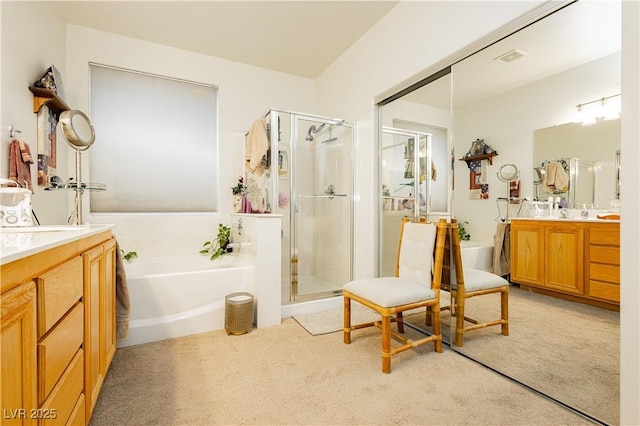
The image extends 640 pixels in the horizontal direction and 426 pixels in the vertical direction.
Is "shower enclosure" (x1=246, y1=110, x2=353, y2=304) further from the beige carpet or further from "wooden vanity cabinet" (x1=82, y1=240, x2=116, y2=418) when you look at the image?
"wooden vanity cabinet" (x1=82, y1=240, x2=116, y2=418)

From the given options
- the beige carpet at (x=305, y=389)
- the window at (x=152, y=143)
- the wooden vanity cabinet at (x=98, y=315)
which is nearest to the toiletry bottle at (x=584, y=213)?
the beige carpet at (x=305, y=389)

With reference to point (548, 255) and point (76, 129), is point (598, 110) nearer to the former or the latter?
point (548, 255)

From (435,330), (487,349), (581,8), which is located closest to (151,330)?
(435,330)

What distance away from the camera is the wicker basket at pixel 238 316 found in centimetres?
224

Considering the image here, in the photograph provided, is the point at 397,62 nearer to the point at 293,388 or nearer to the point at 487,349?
the point at 487,349

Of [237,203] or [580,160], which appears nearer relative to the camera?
[580,160]

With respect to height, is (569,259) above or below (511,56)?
below

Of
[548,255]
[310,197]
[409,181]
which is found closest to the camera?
[548,255]

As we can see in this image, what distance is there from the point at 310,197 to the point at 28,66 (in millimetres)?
2317

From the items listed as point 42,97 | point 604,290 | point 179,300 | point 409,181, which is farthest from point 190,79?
point 604,290

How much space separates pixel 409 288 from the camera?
6.21 feet

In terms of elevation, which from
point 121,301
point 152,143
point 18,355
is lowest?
point 121,301

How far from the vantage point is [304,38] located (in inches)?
119

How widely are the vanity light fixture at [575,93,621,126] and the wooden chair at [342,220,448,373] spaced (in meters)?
0.89
